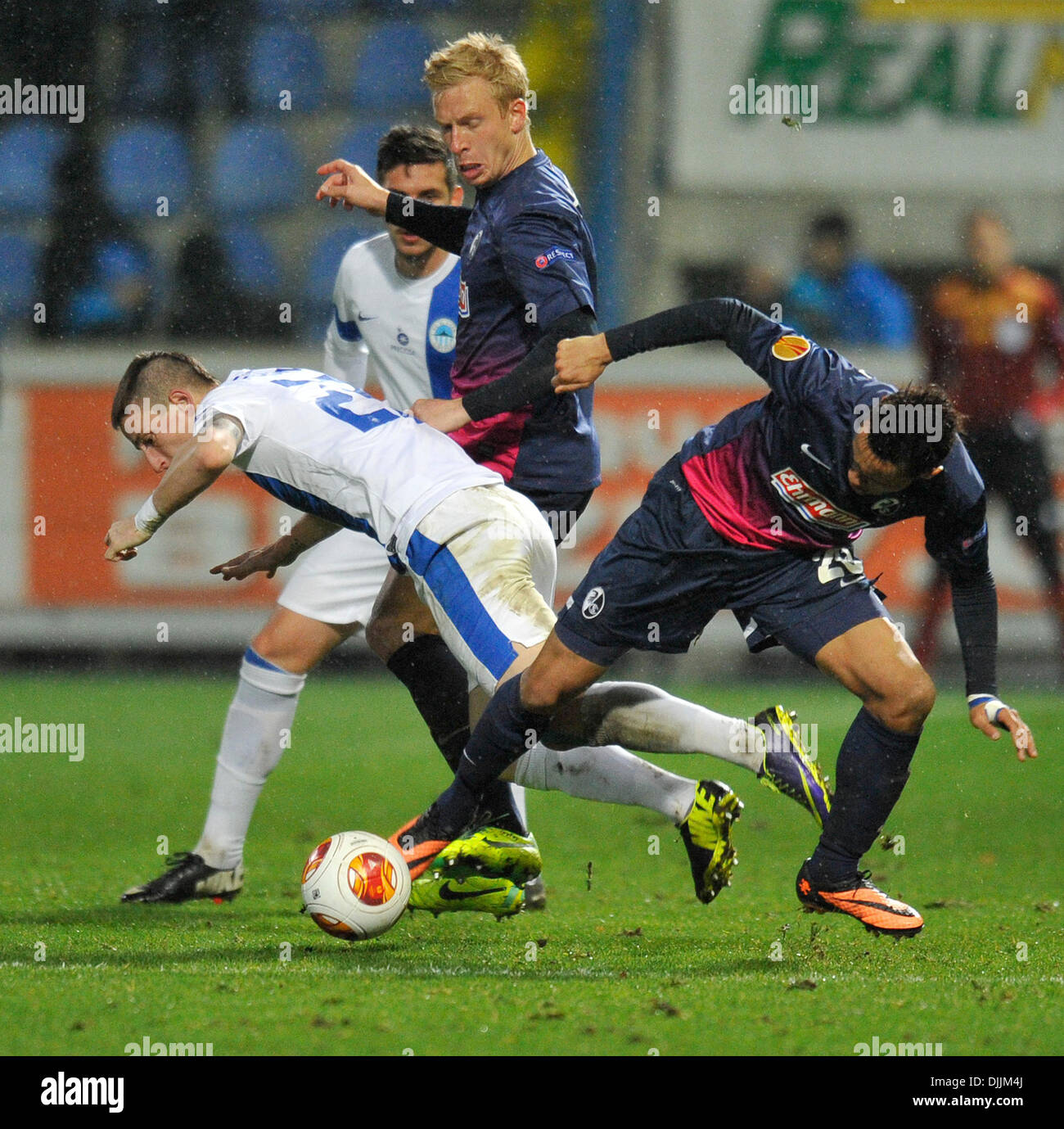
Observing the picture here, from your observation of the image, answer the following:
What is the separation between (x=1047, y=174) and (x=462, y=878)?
946 cm

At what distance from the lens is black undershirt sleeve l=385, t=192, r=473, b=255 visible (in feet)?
17.0

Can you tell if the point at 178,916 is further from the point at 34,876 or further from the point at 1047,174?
the point at 1047,174

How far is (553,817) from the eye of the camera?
6.65 metres

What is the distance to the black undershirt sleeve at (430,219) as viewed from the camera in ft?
17.0

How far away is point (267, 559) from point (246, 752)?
2.02 ft

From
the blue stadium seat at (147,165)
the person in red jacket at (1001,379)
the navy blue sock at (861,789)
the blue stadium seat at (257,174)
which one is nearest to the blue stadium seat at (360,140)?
the blue stadium seat at (257,174)

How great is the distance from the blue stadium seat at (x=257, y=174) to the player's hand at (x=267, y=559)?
6822 mm

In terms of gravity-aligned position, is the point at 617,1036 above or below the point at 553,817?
above

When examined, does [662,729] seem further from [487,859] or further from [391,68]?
[391,68]

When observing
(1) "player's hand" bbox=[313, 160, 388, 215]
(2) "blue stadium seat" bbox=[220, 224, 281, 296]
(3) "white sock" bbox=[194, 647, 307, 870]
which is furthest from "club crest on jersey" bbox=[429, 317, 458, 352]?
(2) "blue stadium seat" bbox=[220, 224, 281, 296]

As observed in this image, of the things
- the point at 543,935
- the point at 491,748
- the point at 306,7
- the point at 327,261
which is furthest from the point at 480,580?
the point at 306,7

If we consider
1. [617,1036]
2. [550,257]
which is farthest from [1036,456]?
[617,1036]

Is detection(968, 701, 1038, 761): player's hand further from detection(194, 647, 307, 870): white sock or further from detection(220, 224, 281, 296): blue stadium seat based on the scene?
detection(220, 224, 281, 296): blue stadium seat
